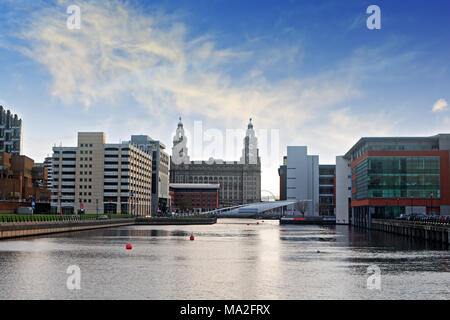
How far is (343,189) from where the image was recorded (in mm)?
191000

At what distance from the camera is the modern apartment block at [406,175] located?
448ft

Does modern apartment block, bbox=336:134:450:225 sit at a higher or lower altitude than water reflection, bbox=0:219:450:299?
higher

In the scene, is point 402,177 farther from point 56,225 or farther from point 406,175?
point 56,225

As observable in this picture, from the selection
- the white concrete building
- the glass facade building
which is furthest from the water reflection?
the white concrete building

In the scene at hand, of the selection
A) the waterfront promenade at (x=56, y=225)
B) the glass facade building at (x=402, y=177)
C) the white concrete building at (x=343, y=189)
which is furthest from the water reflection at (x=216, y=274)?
the white concrete building at (x=343, y=189)

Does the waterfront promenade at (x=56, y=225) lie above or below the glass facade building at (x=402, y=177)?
below

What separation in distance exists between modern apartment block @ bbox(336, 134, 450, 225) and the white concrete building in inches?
1641

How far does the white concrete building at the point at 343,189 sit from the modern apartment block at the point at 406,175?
41.7 metres

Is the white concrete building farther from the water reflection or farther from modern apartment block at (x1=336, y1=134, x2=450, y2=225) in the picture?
the water reflection

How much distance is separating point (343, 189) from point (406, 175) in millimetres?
53230

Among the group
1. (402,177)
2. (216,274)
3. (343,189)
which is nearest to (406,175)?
(402,177)

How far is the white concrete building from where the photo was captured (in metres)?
191

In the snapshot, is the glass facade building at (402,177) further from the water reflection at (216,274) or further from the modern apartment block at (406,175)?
the water reflection at (216,274)
